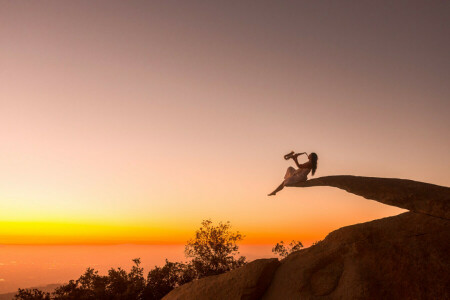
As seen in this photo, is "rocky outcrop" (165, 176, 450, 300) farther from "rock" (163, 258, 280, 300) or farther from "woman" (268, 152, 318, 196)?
"woman" (268, 152, 318, 196)

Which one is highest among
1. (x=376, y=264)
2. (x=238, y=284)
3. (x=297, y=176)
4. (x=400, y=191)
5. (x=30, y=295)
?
(x=297, y=176)

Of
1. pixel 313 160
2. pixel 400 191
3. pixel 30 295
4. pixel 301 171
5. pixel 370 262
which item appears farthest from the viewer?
pixel 30 295

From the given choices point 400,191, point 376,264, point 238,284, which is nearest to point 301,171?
point 400,191

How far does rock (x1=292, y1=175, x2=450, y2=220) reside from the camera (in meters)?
9.50

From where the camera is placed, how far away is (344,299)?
33.9 ft

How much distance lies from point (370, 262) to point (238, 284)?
4867 millimetres

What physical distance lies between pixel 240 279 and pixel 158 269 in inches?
683

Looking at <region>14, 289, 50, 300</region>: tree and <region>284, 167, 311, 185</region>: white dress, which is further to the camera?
<region>14, 289, 50, 300</region>: tree

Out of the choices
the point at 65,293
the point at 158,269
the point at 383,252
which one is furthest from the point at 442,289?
the point at 65,293

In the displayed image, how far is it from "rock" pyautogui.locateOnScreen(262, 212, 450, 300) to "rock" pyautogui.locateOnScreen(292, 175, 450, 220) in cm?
Result: 224

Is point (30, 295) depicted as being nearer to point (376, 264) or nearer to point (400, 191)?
point (376, 264)

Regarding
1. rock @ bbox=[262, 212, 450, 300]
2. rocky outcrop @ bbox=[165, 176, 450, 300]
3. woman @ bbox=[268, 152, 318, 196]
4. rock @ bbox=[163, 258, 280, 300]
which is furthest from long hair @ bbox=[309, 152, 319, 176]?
rock @ bbox=[163, 258, 280, 300]

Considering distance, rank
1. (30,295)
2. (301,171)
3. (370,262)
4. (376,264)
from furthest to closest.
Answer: (30,295) → (301,171) → (370,262) → (376,264)

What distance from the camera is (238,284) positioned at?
12000 mm
